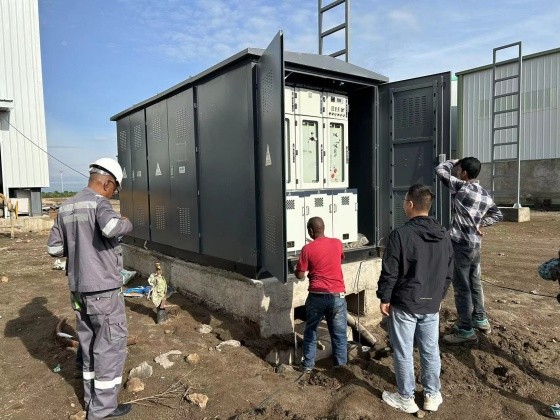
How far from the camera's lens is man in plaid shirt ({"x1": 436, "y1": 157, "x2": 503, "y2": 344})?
4.64 metres

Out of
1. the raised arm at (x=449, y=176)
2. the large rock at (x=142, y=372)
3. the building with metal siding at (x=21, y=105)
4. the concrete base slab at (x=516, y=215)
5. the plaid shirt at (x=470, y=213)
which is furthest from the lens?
the concrete base slab at (x=516, y=215)

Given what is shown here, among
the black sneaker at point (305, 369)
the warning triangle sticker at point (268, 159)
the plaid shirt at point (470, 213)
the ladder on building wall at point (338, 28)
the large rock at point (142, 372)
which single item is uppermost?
the ladder on building wall at point (338, 28)

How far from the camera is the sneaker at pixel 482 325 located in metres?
4.86

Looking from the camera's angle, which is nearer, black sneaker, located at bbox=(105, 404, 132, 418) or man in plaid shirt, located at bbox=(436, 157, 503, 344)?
black sneaker, located at bbox=(105, 404, 132, 418)

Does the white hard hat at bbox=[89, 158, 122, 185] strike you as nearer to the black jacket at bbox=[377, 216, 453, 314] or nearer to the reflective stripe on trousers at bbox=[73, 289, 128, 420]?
the reflective stripe on trousers at bbox=[73, 289, 128, 420]

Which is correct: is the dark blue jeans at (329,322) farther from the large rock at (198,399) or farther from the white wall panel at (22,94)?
the white wall panel at (22,94)

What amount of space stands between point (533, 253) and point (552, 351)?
5903 millimetres

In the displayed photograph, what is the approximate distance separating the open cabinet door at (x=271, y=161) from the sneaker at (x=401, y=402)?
1.42 meters

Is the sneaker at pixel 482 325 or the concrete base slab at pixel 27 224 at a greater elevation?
the concrete base slab at pixel 27 224

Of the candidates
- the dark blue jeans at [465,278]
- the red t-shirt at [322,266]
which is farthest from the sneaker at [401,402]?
the dark blue jeans at [465,278]

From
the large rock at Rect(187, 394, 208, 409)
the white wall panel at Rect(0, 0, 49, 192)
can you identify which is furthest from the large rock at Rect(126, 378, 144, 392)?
the white wall panel at Rect(0, 0, 49, 192)

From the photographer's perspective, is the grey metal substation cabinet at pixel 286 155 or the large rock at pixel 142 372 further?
the grey metal substation cabinet at pixel 286 155

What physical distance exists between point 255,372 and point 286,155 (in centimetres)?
274

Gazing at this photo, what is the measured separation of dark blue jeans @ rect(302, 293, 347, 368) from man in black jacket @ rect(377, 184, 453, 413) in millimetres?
795
